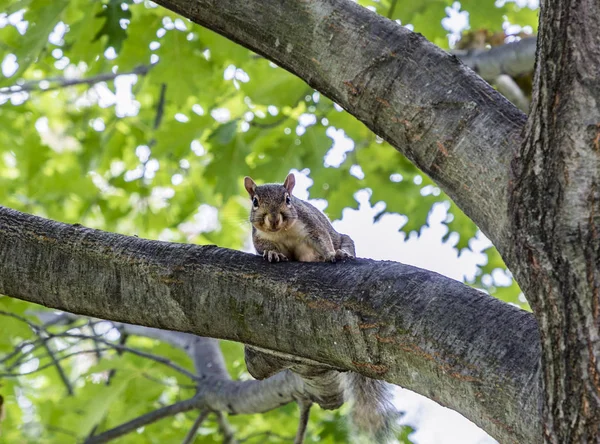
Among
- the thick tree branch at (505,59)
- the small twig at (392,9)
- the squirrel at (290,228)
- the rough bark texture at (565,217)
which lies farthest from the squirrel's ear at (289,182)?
the rough bark texture at (565,217)

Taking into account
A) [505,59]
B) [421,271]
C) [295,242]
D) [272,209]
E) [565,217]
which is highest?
[505,59]

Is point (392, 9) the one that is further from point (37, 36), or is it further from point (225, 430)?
point (225, 430)

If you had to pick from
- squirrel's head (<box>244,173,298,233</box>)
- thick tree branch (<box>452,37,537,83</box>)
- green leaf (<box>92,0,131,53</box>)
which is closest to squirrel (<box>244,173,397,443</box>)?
squirrel's head (<box>244,173,298,233</box>)

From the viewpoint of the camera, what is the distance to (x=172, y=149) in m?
4.49

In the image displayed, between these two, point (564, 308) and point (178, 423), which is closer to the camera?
point (564, 308)

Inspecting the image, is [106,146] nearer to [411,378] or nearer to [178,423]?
[178,423]

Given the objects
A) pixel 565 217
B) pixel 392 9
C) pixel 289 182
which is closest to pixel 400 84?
pixel 565 217

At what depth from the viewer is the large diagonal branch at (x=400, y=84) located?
5.75 ft

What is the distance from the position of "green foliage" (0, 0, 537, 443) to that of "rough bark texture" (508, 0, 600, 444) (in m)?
2.17

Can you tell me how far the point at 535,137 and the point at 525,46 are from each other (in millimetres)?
2726

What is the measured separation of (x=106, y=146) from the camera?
223 inches

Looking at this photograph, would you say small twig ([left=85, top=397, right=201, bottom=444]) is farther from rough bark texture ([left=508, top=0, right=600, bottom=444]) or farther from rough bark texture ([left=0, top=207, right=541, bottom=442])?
rough bark texture ([left=508, top=0, right=600, bottom=444])

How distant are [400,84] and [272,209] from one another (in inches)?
56.1

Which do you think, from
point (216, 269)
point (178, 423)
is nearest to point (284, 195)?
point (216, 269)
